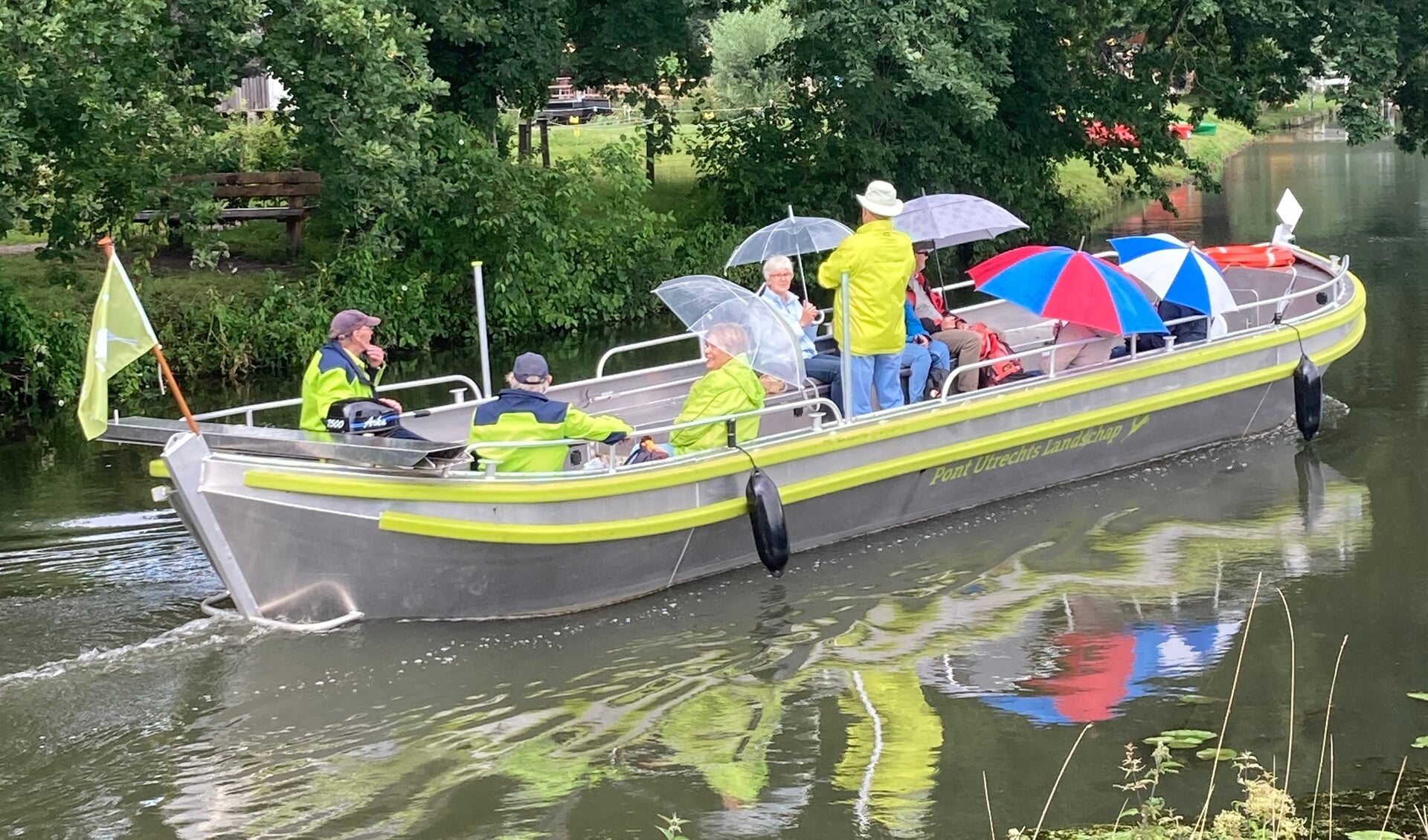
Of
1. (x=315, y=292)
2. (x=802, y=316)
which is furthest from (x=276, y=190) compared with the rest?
(x=802, y=316)

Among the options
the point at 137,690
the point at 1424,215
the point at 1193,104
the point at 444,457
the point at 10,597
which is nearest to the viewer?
the point at 137,690

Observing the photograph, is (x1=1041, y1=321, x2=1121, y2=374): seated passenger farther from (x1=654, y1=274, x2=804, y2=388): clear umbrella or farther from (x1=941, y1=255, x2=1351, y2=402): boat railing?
(x1=654, y1=274, x2=804, y2=388): clear umbrella

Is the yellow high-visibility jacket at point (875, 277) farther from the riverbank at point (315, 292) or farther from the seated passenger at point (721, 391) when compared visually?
the riverbank at point (315, 292)

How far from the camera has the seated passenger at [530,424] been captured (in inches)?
353

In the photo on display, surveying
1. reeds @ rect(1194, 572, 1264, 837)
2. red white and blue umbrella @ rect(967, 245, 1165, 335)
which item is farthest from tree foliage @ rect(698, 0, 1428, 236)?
reeds @ rect(1194, 572, 1264, 837)

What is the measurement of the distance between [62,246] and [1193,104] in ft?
54.7

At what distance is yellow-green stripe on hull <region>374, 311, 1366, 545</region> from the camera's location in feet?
28.7

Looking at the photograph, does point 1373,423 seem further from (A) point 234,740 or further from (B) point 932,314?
(A) point 234,740

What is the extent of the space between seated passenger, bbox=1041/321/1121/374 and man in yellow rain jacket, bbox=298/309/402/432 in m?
5.13

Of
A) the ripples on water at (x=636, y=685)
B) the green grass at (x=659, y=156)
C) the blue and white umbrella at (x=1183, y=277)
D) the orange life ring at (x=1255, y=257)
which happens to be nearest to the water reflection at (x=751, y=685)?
the ripples on water at (x=636, y=685)

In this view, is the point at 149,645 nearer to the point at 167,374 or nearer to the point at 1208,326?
the point at 167,374

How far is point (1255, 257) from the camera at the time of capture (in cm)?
1447

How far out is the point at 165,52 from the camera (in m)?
16.2

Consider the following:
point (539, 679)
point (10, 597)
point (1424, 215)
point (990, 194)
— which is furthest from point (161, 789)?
point (1424, 215)
